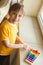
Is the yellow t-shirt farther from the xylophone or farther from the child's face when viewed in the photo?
the xylophone

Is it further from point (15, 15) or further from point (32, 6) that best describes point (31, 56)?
point (32, 6)

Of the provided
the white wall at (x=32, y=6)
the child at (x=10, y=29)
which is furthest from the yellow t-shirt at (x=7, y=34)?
the white wall at (x=32, y=6)

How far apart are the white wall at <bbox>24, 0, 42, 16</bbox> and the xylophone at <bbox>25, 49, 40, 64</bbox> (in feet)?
2.36

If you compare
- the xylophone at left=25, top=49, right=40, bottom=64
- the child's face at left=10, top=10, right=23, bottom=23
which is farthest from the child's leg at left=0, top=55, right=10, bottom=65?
the child's face at left=10, top=10, right=23, bottom=23

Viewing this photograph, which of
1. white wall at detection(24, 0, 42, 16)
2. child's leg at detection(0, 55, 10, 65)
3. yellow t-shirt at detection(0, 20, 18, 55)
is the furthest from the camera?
white wall at detection(24, 0, 42, 16)

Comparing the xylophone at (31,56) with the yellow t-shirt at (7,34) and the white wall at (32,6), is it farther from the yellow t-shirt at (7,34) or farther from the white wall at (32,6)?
the white wall at (32,6)

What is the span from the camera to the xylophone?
1.21 m

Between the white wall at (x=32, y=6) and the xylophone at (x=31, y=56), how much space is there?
2.36ft

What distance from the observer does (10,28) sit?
123 centimetres

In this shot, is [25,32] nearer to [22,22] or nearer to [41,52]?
[22,22]

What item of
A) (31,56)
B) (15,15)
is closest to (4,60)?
(31,56)

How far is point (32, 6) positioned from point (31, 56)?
2.63 feet

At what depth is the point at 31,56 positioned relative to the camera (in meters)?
1.24

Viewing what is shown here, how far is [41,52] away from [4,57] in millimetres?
299
